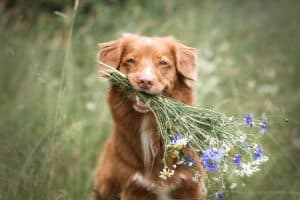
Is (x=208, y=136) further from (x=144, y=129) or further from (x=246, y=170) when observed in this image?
(x=144, y=129)

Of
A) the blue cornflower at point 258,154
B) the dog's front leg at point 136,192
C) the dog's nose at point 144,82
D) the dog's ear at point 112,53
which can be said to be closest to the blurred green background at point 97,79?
the dog's ear at point 112,53

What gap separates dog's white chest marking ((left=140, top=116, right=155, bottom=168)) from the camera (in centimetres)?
574

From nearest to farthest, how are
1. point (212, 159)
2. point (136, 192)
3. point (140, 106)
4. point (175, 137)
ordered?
point (212, 159), point (175, 137), point (140, 106), point (136, 192)

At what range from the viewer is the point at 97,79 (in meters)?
9.23

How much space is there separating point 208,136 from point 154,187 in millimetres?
961

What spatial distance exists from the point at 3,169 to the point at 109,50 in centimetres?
132

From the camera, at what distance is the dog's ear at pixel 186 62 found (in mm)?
5777

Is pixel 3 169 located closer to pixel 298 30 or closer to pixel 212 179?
pixel 212 179

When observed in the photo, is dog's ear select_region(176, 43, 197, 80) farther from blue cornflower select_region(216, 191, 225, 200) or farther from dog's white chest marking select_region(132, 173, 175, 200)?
blue cornflower select_region(216, 191, 225, 200)

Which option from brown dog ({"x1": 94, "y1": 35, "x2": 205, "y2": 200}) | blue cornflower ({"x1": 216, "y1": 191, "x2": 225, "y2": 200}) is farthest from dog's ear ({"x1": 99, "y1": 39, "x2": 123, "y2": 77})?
blue cornflower ({"x1": 216, "y1": 191, "x2": 225, "y2": 200})

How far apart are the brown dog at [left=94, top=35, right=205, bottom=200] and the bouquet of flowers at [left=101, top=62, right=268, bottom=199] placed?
298mm

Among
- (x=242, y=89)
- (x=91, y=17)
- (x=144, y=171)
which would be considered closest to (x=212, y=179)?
(x=144, y=171)

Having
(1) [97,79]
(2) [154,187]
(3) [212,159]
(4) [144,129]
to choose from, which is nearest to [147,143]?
(4) [144,129]

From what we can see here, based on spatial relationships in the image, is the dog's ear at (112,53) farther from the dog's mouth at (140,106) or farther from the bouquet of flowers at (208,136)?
the dog's mouth at (140,106)
